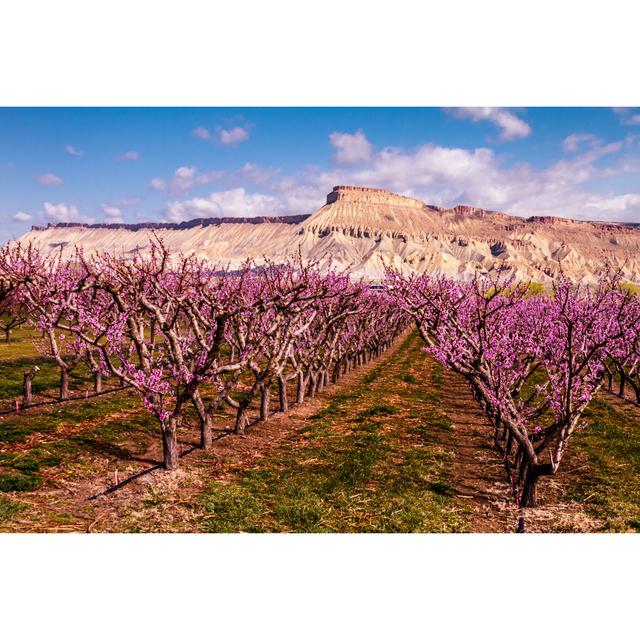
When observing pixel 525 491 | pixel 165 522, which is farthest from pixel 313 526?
pixel 525 491

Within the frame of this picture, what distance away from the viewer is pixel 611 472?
40.8 ft

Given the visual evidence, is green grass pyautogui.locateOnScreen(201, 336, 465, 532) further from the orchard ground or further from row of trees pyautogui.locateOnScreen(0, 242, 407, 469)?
row of trees pyautogui.locateOnScreen(0, 242, 407, 469)

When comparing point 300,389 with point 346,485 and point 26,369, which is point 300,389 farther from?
point 26,369

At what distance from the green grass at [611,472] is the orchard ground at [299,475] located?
39 mm

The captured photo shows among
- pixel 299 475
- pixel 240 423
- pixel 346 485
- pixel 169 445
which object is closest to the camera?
pixel 346 485

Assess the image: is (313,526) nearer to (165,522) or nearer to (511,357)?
(165,522)

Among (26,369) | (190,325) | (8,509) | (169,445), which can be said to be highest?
(190,325)

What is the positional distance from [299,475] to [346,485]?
1.16m

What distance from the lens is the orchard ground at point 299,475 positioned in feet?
29.7

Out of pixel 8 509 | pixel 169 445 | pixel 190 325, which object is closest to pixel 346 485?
pixel 169 445

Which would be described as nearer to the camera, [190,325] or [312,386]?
[190,325]

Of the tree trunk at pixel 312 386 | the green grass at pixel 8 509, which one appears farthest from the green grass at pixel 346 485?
the tree trunk at pixel 312 386

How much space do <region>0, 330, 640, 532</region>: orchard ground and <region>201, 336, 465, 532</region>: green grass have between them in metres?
0.03

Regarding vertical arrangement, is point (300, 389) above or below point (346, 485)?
above
